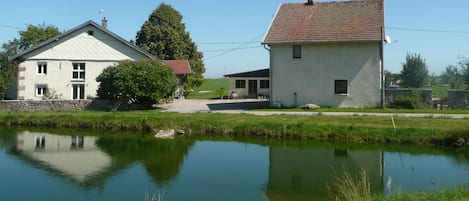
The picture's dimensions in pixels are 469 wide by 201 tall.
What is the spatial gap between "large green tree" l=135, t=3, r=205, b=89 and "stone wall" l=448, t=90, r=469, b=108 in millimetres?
27225

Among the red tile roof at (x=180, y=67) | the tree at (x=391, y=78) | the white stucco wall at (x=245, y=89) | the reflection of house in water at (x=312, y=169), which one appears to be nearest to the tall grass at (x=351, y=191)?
the reflection of house in water at (x=312, y=169)

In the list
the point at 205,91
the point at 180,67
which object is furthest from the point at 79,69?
the point at 205,91

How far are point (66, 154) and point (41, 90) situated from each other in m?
18.3

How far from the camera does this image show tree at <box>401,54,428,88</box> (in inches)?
2311

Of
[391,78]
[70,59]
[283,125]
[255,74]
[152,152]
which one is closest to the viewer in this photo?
[152,152]

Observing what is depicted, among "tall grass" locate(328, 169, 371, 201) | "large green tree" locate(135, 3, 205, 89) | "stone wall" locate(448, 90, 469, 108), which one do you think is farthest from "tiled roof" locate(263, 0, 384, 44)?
"large green tree" locate(135, 3, 205, 89)

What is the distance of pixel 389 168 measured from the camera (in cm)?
1541

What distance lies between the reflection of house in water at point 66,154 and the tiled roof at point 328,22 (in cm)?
1514

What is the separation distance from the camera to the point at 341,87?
3064cm

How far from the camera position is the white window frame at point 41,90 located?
34.4m

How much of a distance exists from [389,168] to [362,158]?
184cm

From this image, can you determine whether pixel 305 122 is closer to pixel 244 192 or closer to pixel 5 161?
pixel 244 192

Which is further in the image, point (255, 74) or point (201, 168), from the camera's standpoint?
Result: point (255, 74)

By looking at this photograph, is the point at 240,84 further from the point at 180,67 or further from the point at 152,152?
the point at 152,152
